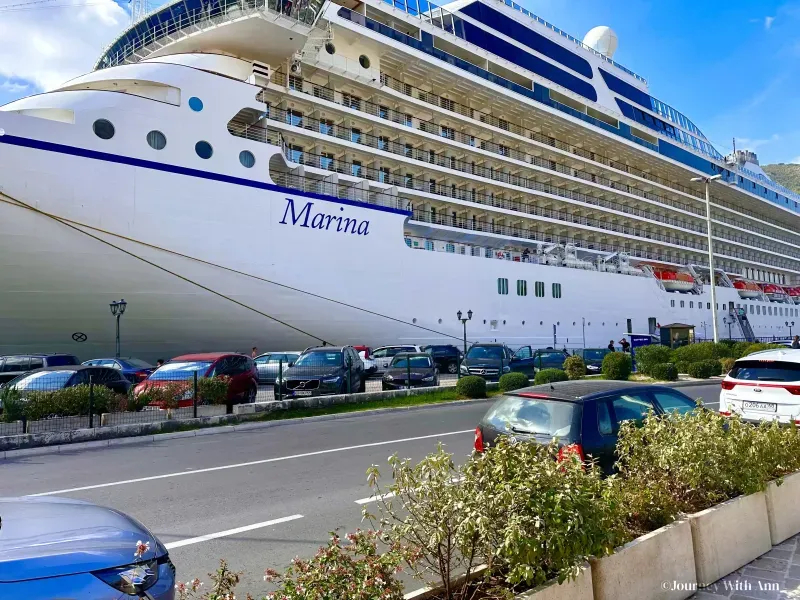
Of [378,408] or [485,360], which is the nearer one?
[378,408]

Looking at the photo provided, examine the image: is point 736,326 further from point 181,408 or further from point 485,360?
point 181,408

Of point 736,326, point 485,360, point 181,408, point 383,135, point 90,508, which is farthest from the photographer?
point 736,326

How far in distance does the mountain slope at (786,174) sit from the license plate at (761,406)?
208579mm

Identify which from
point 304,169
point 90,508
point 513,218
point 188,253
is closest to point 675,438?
point 90,508

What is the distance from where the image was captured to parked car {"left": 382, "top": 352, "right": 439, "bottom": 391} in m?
16.1

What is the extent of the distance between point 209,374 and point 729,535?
10799 millimetres

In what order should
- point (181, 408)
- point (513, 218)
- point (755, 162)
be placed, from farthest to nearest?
1. point (755, 162)
2. point (513, 218)
3. point (181, 408)

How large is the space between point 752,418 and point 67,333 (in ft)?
56.2

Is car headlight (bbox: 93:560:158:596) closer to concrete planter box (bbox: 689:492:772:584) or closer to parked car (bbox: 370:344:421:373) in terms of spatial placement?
concrete planter box (bbox: 689:492:772:584)

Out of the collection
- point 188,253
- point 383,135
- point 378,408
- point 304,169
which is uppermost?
point 383,135

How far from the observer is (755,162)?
186ft

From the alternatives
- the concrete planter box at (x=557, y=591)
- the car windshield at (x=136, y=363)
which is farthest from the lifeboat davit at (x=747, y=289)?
the concrete planter box at (x=557, y=591)

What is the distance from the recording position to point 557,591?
2.73 m

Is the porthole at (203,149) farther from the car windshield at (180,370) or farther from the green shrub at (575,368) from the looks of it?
the green shrub at (575,368)
